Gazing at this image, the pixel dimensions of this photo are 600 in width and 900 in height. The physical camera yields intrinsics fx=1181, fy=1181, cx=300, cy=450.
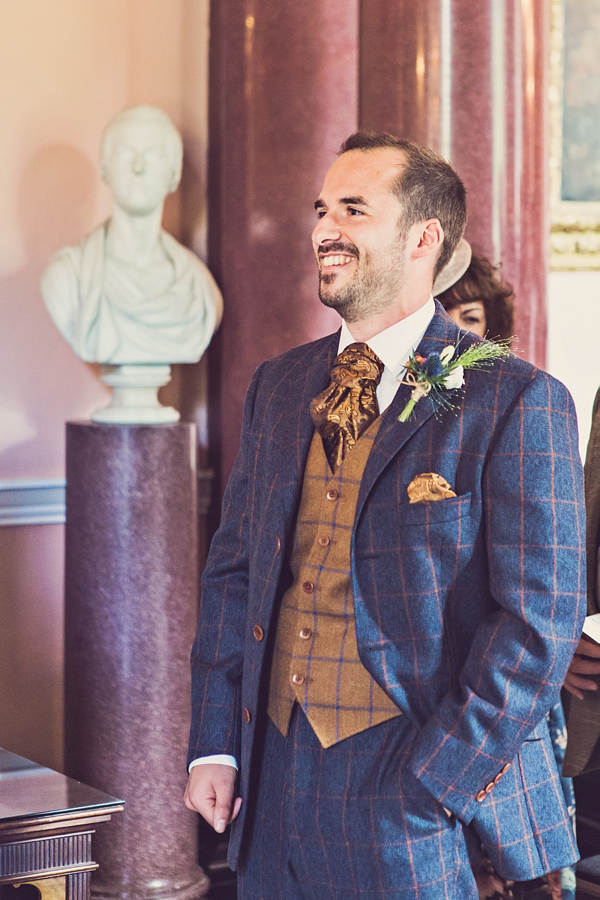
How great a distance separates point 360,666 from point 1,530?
2.40 metres

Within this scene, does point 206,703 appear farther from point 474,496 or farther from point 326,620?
point 474,496

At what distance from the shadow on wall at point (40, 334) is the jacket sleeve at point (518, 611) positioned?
2.52 metres

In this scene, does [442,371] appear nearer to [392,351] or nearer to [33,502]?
[392,351]

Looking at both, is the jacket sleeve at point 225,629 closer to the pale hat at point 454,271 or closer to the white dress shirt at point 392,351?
the white dress shirt at point 392,351

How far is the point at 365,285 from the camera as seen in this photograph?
1760 millimetres

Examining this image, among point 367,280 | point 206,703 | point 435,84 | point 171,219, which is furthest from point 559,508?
point 171,219

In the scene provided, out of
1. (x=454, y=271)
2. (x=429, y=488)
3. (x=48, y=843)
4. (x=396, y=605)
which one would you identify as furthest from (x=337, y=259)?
(x=454, y=271)

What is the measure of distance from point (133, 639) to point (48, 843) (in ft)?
4.41

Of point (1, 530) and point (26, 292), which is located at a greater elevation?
point (26, 292)

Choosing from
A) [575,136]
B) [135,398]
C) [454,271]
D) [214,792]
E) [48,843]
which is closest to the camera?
[214,792]

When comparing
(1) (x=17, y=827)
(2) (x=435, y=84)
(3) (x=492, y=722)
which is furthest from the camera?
(2) (x=435, y=84)

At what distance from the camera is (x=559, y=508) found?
1604 millimetres

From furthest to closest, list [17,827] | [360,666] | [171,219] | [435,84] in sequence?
1. [171,219]
2. [435,84]
3. [17,827]
4. [360,666]

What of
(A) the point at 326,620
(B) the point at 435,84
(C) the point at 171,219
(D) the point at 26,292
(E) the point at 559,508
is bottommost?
(A) the point at 326,620
